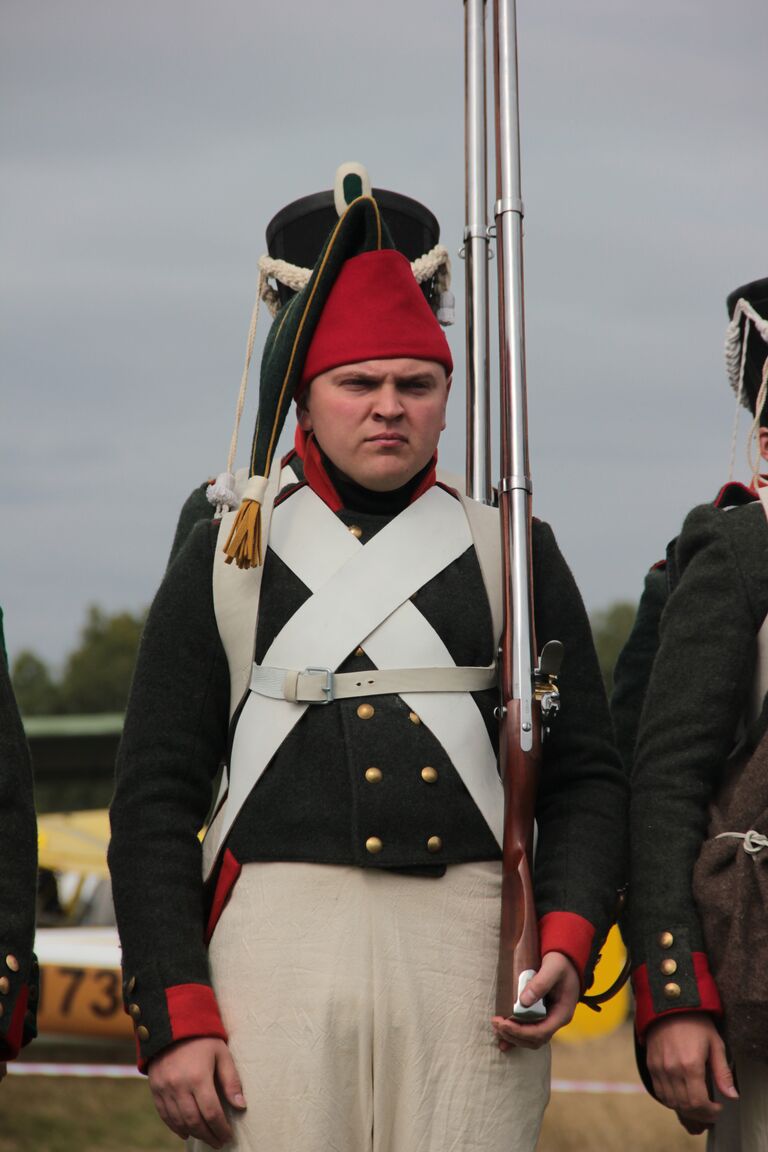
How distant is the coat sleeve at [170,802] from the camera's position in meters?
2.88

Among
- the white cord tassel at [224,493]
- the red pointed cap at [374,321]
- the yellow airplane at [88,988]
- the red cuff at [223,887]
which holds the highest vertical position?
the red pointed cap at [374,321]

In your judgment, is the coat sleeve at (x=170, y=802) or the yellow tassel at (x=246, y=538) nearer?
the coat sleeve at (x=170, y=802)

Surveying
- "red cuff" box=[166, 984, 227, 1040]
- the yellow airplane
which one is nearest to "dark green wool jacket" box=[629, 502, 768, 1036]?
"red cuff" box=[166, 984, 227, 1040]

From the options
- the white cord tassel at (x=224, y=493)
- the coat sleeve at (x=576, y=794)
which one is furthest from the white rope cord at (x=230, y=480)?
the coat sleeve at (x=576, y=794)

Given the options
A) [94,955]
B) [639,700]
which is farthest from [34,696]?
[639,700]

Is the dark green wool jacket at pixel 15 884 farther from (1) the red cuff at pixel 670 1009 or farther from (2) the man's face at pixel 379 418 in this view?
(1) the red cuff at pixel 670 1009

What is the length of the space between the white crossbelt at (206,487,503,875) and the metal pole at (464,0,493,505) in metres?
0.74

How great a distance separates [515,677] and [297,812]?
0.48m

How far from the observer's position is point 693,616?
10.7 feet

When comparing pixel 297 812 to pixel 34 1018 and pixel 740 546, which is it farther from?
pixel 740 546

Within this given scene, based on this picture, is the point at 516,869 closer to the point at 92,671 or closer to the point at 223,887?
the point at 223,887

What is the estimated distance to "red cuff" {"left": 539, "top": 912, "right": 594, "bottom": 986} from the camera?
2898 mm

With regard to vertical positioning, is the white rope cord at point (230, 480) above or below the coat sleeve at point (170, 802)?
above

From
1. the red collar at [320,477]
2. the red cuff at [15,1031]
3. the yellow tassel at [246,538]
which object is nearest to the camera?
the red cuff at [15,1031]
